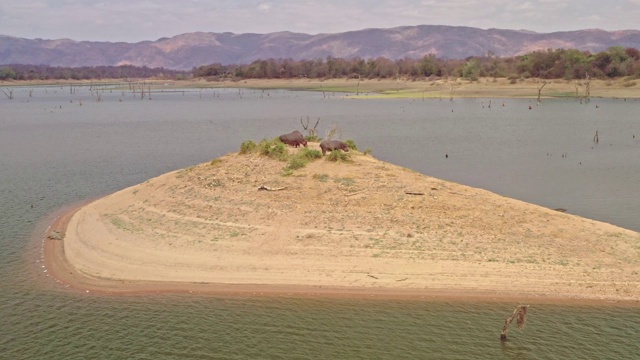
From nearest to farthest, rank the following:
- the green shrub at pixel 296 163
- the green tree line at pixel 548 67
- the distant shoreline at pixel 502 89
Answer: the green shrub at pixel 296 163 → the distant shoreline at pixel 502 89 → the green tree line at pixel 548 67

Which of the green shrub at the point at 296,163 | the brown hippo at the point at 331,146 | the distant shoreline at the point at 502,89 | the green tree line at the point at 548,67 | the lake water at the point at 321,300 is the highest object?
the green tree line at the point at 548,67

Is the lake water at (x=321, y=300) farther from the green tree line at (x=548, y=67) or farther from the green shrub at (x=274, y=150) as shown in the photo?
the green tree line at (x=548, y=67)

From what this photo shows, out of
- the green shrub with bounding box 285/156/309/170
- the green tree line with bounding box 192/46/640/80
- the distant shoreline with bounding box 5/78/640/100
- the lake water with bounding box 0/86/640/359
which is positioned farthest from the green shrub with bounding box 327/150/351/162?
the green tree line with bounding box 192/46/640/80

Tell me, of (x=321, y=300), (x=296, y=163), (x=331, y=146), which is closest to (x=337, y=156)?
(x=331, y=146)

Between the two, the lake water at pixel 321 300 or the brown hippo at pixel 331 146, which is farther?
the brown hippo at pixel 331 146

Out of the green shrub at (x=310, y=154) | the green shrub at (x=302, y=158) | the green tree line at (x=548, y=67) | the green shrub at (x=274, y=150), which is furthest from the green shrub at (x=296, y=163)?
the green tree line at (x=548, y=67)

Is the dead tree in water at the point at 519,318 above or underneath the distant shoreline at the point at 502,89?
underneath

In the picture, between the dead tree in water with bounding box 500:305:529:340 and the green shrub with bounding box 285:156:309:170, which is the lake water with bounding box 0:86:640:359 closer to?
the dead tree in water with bounding box 500:305:529:340
